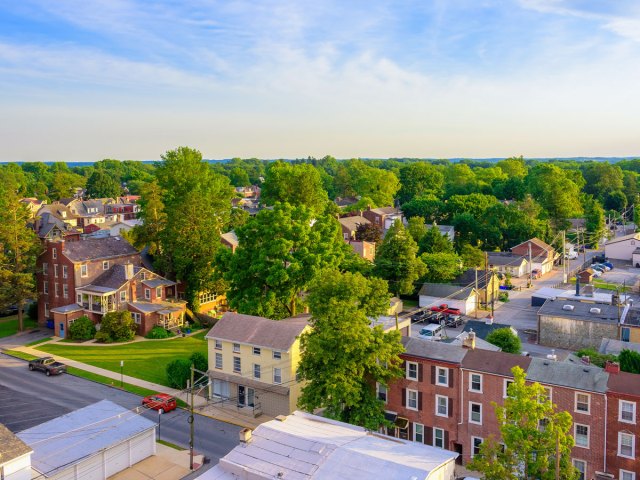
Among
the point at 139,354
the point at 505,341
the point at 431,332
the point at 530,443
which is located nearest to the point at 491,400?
the point at 530,443

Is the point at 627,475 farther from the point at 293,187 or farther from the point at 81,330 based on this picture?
the point at 293,187

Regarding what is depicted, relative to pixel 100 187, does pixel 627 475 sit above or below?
below

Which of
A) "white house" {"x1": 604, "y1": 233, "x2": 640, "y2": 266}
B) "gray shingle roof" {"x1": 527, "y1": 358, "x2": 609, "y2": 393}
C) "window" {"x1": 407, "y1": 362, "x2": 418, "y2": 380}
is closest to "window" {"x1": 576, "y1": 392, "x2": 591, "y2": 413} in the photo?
"gray shingle roof" {"x1": 527, "y1": 358, "x2": 609, "y2": 393}

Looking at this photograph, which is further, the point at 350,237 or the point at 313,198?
the point at 350,237

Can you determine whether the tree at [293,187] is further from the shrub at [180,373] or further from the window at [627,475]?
the window at [627,475]

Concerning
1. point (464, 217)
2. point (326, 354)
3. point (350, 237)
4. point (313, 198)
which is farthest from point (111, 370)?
point (464, 217)

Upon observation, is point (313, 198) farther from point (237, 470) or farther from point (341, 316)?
point (237, 470)
